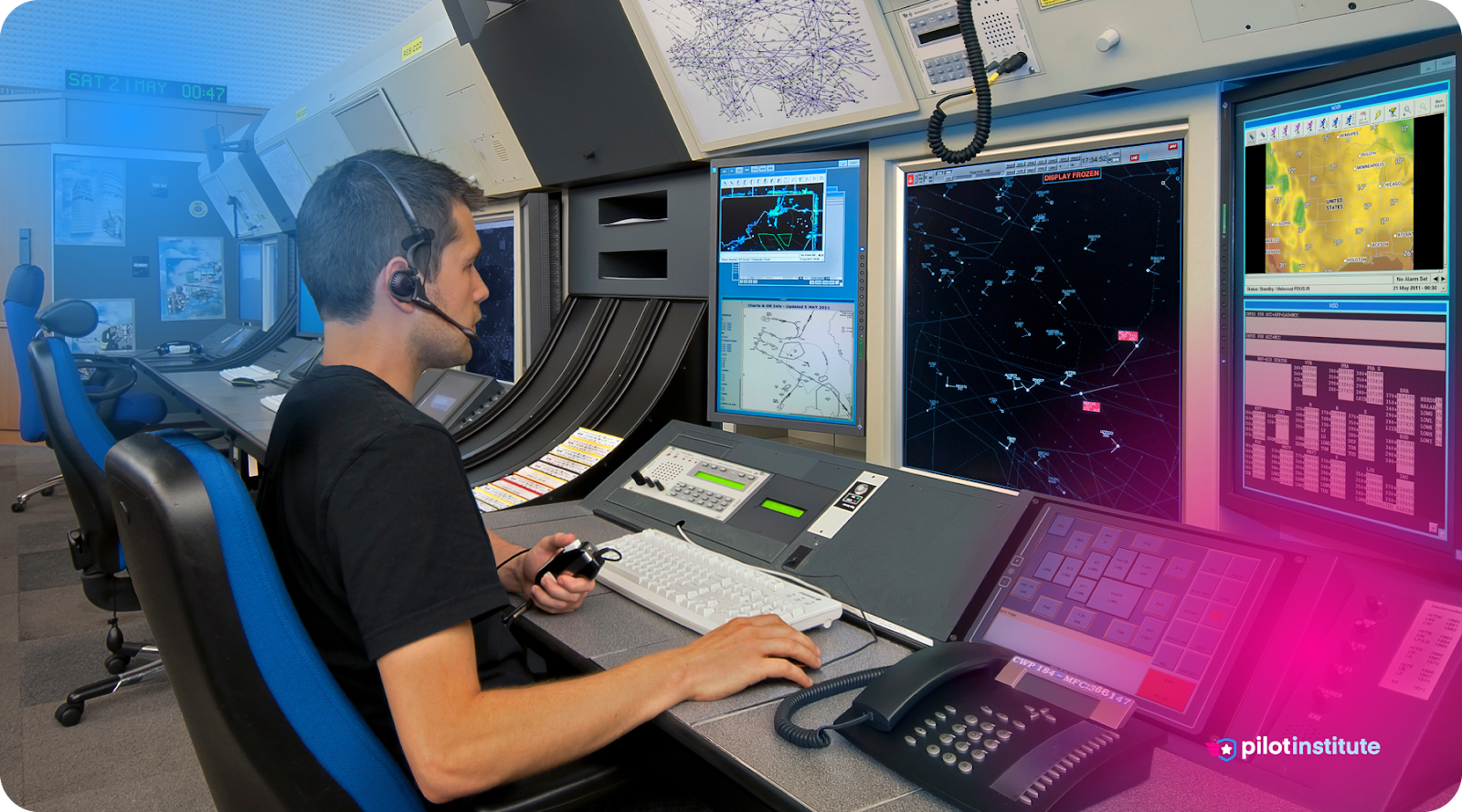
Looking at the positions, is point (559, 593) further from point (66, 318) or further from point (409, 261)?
point (66, 318)

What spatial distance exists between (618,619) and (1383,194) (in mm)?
995

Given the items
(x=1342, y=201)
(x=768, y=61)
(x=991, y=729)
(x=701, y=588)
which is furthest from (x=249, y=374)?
(x=1342, y=201)

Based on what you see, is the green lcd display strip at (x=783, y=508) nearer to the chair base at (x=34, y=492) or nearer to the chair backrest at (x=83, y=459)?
the chair backrest at (x=83, y=459)

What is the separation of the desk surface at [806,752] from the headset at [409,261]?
45 cm

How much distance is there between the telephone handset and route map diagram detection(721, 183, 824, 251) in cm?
103

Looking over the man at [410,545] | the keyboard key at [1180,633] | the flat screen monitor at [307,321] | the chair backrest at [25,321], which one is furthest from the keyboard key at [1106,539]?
the flat screen monitor at [307,321]

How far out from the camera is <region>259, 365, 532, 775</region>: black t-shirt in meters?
0.84

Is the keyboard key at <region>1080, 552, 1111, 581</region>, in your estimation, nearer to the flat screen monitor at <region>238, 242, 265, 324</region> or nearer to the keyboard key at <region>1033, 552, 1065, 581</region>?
the keyboard key at <region>1033, 552, 1065, 581</region>

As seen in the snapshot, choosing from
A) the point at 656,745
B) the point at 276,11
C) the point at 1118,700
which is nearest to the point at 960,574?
the point at 1118,700

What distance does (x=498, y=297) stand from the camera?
298cm

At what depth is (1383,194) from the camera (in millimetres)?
919

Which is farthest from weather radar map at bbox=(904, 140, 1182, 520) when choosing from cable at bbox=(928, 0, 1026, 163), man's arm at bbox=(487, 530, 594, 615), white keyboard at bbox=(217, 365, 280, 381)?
white keyboard at bbox=(217, 365, 280, 381)

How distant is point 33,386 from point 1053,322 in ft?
13.7

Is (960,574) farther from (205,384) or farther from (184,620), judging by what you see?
(205,384)
